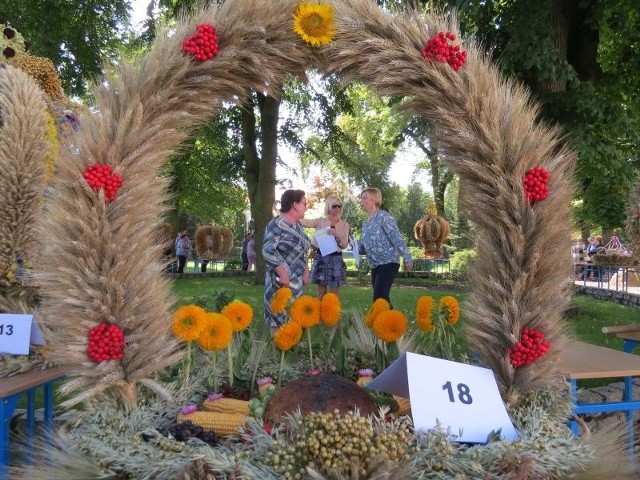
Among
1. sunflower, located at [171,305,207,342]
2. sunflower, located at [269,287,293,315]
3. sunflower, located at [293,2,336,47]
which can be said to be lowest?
sunflower, located at [171,305,207,342]

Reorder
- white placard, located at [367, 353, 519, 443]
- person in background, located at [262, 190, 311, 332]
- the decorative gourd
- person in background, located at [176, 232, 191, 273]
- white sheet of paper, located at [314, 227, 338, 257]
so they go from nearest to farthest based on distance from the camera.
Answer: white placard, located at [367, 353, 519, 443], person in background, located at [262, 190, 311, 332], white sheet of paper, located at [314, 227, 338, 257], person in background, located at [176, 232, 191, 273], the decorative gourd

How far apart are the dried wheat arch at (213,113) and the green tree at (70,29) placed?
10.6 m

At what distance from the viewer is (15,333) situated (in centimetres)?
255

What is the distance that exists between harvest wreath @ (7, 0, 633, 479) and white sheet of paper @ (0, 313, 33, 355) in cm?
57

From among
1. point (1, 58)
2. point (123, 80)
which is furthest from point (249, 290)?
point (123, 80)

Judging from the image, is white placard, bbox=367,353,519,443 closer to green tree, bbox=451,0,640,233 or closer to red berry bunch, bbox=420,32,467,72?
red berry bunch, bbox=420,32,467,72

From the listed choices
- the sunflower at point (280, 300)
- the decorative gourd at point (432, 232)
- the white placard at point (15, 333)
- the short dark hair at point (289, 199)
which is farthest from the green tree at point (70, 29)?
the decorative gourd at point (432, 232)

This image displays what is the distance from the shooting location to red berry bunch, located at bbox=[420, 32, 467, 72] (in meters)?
2.14

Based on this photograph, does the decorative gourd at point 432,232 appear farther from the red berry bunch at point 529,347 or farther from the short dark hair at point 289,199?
the red berry bunch at point 529,347

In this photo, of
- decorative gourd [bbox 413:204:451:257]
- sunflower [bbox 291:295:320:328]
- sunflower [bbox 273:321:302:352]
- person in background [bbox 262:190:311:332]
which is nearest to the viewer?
sunflower [bbox 273:321:302:352]

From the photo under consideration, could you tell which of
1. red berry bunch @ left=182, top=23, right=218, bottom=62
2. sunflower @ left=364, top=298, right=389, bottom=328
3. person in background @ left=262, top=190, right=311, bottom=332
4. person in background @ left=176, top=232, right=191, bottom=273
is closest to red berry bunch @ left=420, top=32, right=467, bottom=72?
red berry bunch @ left=182, top=23, right=218, bottom=62

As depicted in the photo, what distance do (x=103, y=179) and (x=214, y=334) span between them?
68 centimetres

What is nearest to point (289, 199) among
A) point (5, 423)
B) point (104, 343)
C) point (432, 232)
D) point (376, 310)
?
point (376, 310)

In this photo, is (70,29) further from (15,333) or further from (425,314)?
(425,314)
